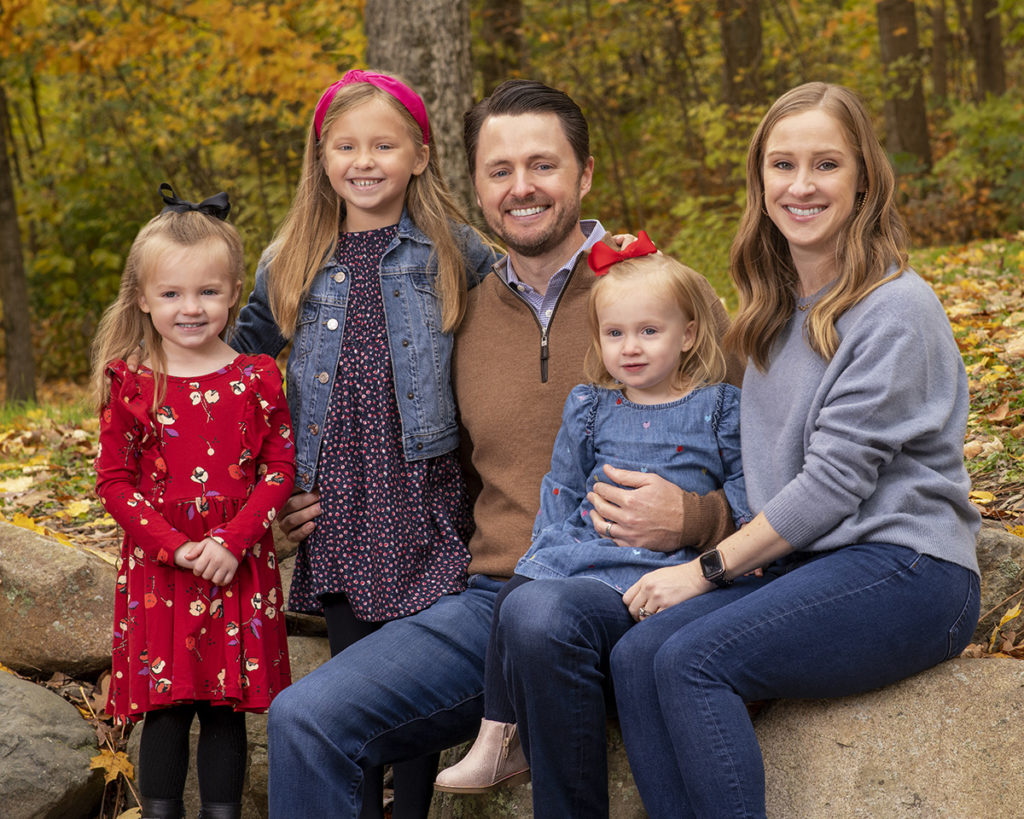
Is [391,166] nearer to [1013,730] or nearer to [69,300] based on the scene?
[1013,730]

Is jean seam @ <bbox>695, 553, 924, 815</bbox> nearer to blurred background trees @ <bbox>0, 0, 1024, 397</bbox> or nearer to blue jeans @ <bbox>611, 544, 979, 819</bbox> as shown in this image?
blue jeans @ <bbox>611, 544, 979, 819</bbox>

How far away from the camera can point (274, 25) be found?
28.6 feet

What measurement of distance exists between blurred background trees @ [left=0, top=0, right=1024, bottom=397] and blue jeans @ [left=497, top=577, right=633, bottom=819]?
246 inches

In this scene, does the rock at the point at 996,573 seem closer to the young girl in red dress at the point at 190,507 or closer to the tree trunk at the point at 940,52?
the young girl in red dress at the point at 190,507

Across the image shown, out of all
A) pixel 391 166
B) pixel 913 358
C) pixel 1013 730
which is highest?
pixel 391 166

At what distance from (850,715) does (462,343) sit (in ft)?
5.29

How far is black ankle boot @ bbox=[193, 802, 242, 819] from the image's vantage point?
118 inches

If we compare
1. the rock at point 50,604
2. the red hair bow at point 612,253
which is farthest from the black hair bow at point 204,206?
the rock at point 50,604

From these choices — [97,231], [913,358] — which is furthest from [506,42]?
[913,358]

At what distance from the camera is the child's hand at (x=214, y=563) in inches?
117

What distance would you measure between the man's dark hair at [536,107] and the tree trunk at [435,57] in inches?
91.1

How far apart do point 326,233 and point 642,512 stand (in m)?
1.42

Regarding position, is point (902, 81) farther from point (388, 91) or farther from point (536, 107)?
point (388, 91)

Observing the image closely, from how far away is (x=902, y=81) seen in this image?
1215 centimetres
